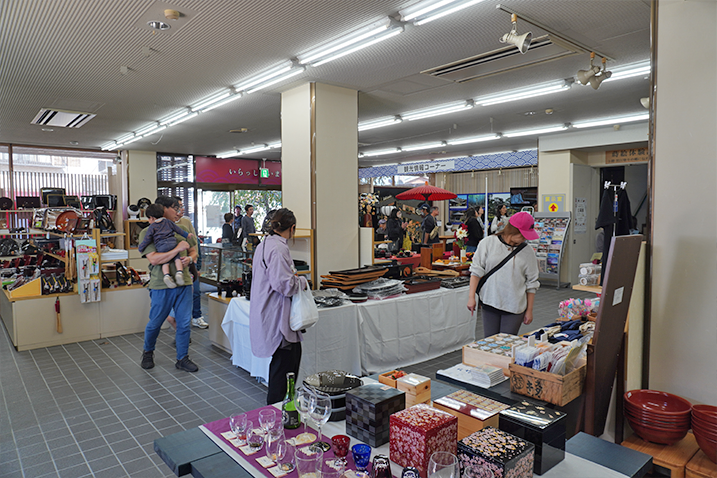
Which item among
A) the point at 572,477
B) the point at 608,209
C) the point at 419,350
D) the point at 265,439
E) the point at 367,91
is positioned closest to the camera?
the point at 572,477

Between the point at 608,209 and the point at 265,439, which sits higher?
the point at 608,209

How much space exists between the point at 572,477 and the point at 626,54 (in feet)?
15.3

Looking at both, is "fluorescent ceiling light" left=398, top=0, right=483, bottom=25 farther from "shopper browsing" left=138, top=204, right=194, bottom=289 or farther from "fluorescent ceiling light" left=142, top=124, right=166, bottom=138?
"fluorescent ceiling light" left=142, top=124, right=166, bottom=138

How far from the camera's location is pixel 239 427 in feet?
6.04

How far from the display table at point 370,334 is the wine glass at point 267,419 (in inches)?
91.2

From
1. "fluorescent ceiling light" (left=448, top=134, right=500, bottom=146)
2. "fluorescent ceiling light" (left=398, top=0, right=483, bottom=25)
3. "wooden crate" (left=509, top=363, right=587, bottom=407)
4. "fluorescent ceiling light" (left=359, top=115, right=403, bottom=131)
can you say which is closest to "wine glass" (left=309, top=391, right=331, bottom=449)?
"wooden crate" (left=509, top=363, right=587, bottom=407)

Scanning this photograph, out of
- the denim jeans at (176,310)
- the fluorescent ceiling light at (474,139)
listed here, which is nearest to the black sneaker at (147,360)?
the denim jeans at (176,310)

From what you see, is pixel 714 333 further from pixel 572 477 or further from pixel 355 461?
pixel 355 461

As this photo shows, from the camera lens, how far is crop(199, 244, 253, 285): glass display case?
6.32 m

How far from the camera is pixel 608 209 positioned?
4.57 m

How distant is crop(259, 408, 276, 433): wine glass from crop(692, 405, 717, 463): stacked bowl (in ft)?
6.39

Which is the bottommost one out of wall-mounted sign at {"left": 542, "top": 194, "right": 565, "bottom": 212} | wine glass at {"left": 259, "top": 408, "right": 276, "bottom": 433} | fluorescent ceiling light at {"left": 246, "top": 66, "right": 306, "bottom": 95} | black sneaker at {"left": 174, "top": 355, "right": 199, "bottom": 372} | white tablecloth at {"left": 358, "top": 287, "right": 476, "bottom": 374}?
black sneaker at {"left": 174, "top": 355, "right": 199, "bottom": 372}

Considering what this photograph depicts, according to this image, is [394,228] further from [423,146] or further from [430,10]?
[430,10]

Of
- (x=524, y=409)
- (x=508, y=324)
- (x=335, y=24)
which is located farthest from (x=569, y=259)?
(x=524, y=409)
